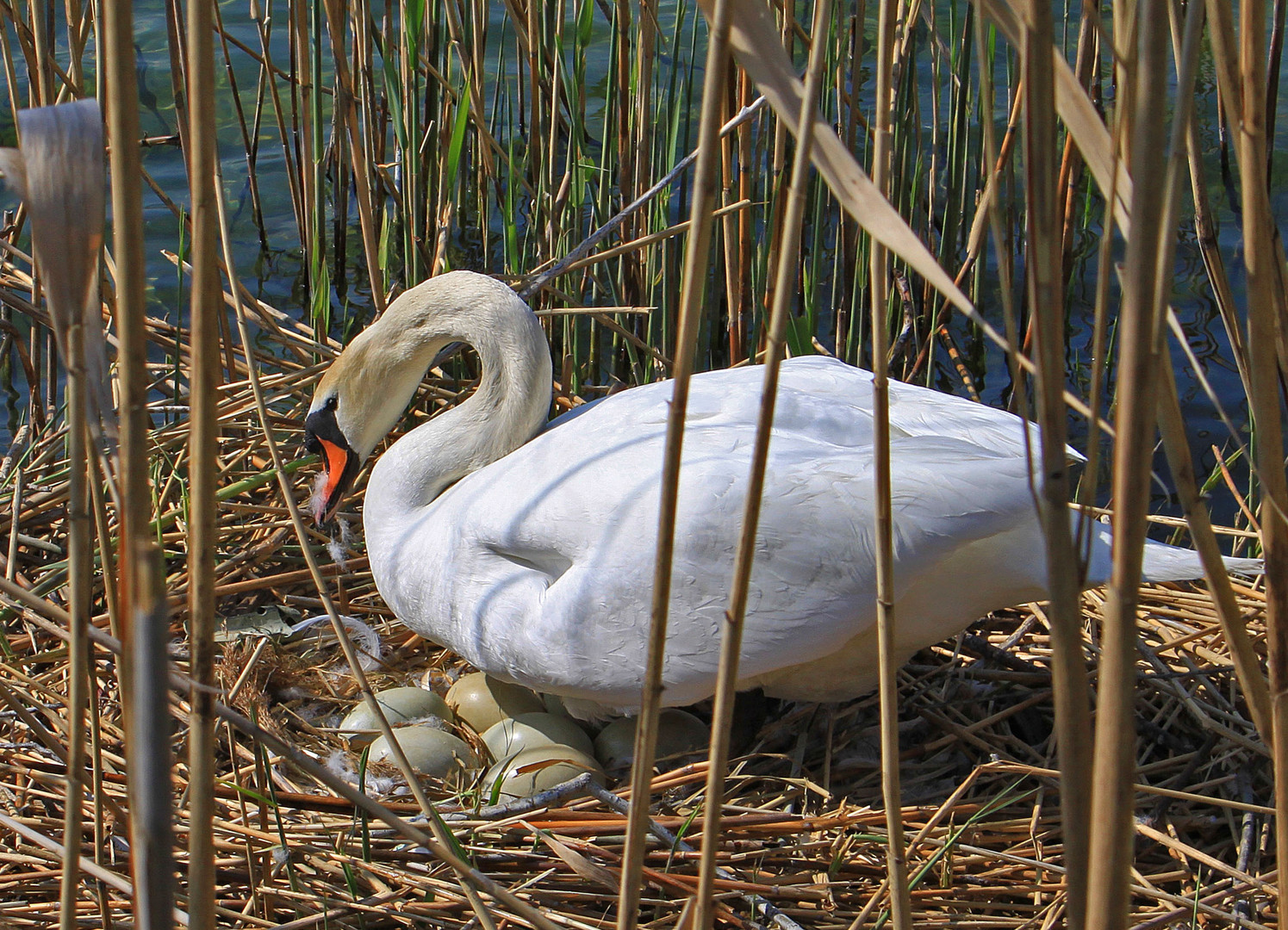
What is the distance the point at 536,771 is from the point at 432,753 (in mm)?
202

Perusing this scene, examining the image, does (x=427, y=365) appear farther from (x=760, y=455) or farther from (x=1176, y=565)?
(x=760, y=455)

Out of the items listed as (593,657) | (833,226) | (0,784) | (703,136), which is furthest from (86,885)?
(833,226)

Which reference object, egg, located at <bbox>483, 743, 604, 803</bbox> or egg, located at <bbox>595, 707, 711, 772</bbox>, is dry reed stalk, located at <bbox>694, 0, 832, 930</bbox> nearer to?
egg, located at <bbox>483, 743, 604, 803</bbox>

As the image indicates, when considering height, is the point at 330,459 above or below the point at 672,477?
below

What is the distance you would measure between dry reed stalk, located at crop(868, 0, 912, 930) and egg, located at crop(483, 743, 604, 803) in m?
1.18

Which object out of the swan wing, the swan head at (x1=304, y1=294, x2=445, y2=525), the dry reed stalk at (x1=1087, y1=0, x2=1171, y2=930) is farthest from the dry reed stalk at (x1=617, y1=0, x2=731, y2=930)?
the swan head at (x1=304, y1=294, x2=445, y2=525)

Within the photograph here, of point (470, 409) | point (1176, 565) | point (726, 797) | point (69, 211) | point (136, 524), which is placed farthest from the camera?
point (470, 409)

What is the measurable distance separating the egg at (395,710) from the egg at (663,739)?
1.13ft

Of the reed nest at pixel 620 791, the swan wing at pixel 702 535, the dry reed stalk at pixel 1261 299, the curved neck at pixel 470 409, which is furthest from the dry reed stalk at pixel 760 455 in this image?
the curved neck at pixel 470 409

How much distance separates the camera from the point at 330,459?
9.30ft

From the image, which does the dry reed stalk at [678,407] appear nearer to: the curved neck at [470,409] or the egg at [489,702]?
the egg at [489,702]

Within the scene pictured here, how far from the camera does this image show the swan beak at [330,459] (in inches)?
110

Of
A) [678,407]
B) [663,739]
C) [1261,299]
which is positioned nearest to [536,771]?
[663,739]

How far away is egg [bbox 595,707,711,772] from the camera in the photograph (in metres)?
2.53
